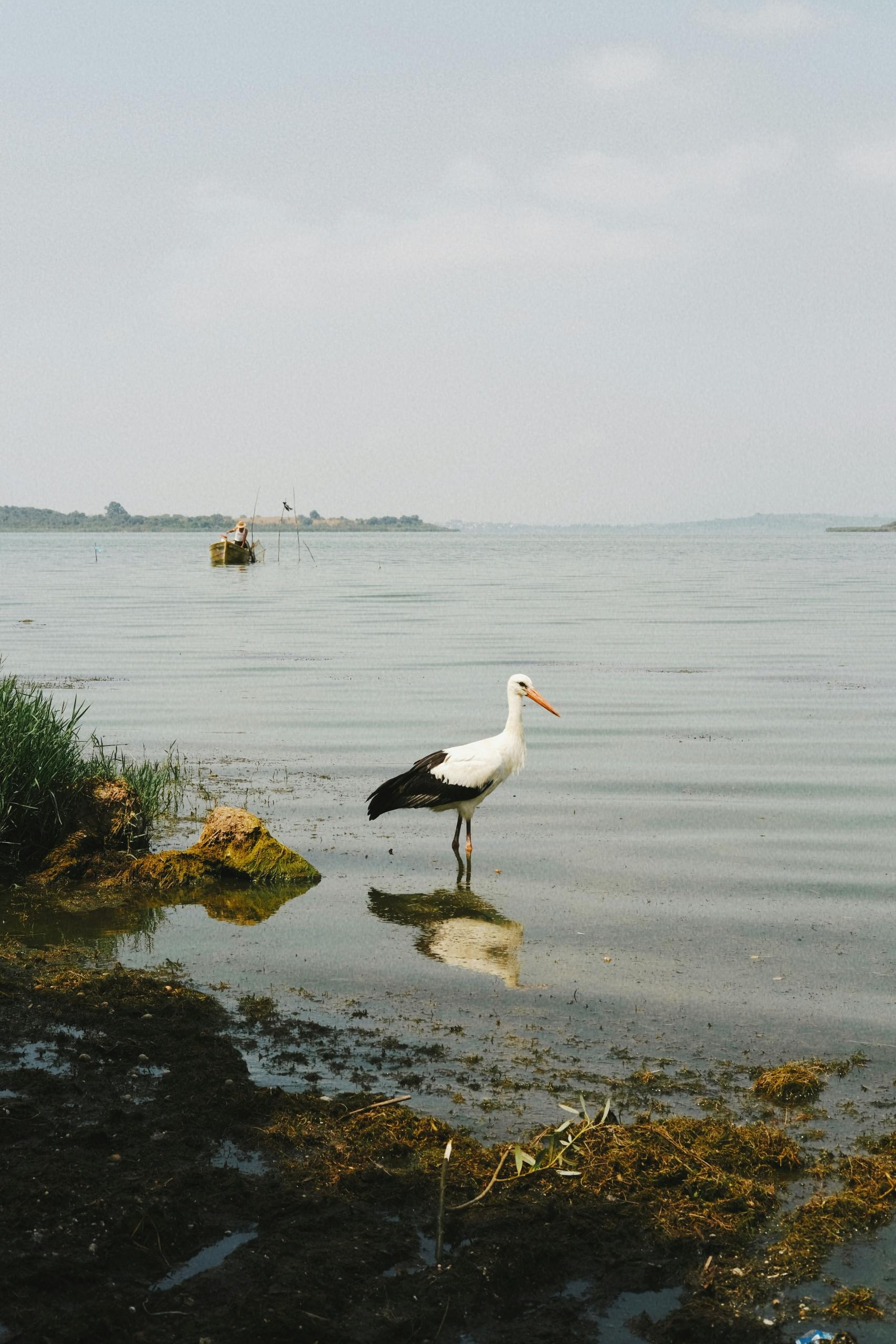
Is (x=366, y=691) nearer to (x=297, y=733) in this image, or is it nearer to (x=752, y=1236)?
(x=297, y=733)

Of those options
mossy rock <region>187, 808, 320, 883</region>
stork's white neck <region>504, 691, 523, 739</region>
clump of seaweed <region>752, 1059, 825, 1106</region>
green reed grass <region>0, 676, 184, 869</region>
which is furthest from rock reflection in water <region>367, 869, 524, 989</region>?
green reed grass <region>0, 676, 184, 869</region>

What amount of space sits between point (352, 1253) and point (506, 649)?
28.8 m

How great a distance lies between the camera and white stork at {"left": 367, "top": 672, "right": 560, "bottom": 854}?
12336mm

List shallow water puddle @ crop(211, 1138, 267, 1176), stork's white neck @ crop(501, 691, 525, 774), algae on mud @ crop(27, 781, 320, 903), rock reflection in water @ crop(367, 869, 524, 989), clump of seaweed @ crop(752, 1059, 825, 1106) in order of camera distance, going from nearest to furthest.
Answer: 1. shallow water puddle @ crop(211, 1138, 267, 1176)
2. clump of seaweed @ crop(752, 1059, 825, 1106)
3. rock reflection in water @ crop(367, 869, 524, 989)
4. algae on mud @ crop(27, 781, 320, 903)
5. stork's white neck @ crop(501, 691, 525, 774)

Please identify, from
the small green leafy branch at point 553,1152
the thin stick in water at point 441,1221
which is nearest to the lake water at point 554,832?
the small green leafy branch at point 553,1152

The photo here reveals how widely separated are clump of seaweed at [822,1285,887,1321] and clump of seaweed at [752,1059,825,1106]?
1.89 meters

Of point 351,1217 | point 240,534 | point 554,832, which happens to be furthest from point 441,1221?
point 240,534

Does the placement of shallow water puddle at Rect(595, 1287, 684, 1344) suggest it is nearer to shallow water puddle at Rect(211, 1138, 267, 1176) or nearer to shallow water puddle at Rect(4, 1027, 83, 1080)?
shallow water puddle at Rect(211, 1138, 267, 1176)

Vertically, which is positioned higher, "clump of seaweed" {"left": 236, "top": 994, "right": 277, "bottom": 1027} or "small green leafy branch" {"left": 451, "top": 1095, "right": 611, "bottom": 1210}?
"small green leafy branch" {"left": 451, "top": 1095, "right": 611, "bottom": 1210}

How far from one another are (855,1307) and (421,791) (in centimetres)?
783

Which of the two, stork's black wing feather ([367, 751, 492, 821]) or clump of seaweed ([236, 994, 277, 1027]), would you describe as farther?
stork's black wing feather ([367, 751, 492, 821])

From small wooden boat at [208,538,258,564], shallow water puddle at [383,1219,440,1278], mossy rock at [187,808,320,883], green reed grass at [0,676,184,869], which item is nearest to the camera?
shallow water puddle at [383,1219,440,1278]

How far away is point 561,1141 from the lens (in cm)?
611

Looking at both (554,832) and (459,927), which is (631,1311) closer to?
(459,927)
